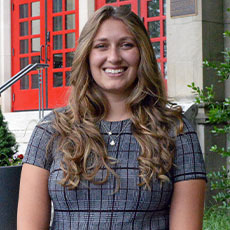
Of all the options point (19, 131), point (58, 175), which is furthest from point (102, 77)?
point (19, 131)

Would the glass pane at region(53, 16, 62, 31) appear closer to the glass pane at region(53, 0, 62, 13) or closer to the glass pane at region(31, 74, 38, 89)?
the glass pane at region(53, 0, 62, 13)

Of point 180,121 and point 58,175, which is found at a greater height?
point 180,121

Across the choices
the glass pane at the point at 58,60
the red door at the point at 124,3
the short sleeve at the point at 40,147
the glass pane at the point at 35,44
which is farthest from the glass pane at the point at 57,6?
the short sleeve at the point at 40,147

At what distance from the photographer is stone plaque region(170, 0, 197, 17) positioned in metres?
5.52

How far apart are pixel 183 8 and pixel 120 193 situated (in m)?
3.80

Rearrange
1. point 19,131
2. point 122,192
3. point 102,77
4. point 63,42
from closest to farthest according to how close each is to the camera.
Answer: point 122,192
point 102,77
point 19,131
point 63,42

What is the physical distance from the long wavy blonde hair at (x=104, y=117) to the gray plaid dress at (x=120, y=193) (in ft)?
0.11

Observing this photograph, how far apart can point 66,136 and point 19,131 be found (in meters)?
5.12

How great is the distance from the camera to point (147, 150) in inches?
87.6

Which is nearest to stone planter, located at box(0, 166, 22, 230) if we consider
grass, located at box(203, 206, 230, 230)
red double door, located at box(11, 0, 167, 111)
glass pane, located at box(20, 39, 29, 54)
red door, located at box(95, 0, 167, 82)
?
grass, located at box(203, 206, 230, 230)

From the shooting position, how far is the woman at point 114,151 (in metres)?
2.16

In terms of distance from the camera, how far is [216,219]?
4910 millimetres

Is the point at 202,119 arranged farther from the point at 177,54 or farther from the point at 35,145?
the point at 35,145

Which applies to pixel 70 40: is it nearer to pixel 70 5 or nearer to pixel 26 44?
pixel 70 5
